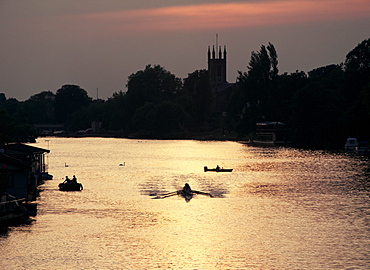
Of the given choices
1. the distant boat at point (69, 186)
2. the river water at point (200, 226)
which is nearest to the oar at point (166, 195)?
the river water at point (200, 226)

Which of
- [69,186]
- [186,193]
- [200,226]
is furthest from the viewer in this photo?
[69,186]

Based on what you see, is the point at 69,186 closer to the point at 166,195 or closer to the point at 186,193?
the point at 166,195

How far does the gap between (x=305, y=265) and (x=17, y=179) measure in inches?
1278

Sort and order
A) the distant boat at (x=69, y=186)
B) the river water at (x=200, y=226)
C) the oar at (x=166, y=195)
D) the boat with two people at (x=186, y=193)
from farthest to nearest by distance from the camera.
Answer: the distant boat at (x=69, y=186), the oar at (x=166, y=195), the boat with two people at (x=186, y=193), the river water at (x=200, y=226)

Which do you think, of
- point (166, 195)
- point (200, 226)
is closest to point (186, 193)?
point (166, 195)

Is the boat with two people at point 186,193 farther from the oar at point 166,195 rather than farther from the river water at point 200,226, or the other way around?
the river water at point 200,226

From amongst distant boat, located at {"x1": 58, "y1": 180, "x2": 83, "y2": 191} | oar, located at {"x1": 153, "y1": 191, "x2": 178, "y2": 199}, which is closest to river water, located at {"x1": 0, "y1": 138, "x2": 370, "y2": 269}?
oar, located at {"x1": 153, "y1": 191, "x2": 178, "y2": 199}

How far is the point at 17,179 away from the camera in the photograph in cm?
6956

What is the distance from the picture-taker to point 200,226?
221ft

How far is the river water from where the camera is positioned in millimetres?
53000

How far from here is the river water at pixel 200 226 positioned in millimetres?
53000

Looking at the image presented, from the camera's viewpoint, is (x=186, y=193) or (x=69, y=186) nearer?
(x=186, y=193)

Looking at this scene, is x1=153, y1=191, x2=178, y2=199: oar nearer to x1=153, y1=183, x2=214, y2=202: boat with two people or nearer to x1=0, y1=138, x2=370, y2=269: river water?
x1=153, y1=183, x2=214, y2=202: boat with two people

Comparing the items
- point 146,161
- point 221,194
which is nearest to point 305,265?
point 221,194
